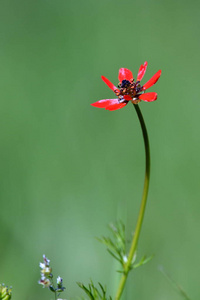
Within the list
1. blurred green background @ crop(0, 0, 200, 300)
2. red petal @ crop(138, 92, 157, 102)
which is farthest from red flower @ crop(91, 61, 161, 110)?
blurred green background @ crop(0, 0, 200, 300)

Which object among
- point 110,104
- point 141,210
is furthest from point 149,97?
point 141,210

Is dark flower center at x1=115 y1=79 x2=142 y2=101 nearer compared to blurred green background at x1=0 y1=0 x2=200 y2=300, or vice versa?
dark flower center at x1=115 y1=79 x2=142 y2=101

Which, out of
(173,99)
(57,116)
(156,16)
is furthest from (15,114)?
(156,16)

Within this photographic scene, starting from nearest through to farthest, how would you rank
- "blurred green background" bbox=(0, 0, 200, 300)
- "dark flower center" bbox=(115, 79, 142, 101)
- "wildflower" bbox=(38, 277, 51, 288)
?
"wildflower" bbox=(38, 277, 51, 288) → "dark flower center" bbox=(115, 79, 142, 101) → "blurred green background" bbox=(0, 0, 200, 300)

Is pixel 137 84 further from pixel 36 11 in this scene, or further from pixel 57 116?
pixel 36 11

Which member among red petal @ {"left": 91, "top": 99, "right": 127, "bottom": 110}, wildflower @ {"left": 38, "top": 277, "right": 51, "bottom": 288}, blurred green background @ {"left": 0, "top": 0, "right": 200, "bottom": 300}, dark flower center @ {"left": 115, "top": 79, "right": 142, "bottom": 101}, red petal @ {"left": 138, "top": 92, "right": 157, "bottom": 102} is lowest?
wildflower @ {"left": 38, "top": 277, "right": 51, "bottom": 288}

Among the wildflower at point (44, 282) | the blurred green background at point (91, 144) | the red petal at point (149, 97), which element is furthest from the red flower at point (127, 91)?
the blurred green background at point (91, 144)

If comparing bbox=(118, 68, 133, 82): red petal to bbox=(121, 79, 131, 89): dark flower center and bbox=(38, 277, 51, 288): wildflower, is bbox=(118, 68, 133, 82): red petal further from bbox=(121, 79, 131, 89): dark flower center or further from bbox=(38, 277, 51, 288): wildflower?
bbox=(38, 277, 51, 288): wildflower

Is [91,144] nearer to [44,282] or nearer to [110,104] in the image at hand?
[110,104]
